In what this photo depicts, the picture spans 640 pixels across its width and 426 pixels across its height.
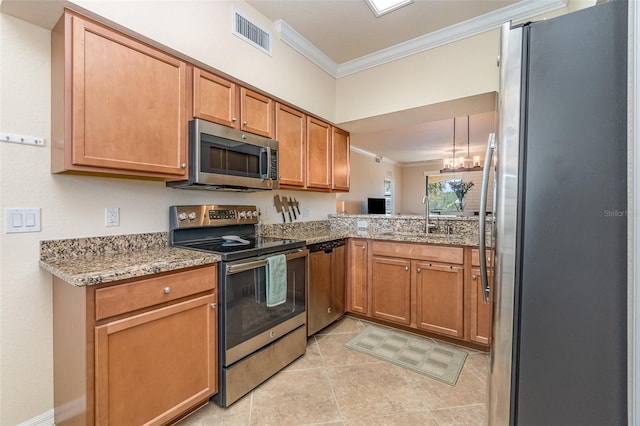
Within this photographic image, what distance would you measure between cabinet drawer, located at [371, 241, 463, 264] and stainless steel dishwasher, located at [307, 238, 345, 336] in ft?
1.30

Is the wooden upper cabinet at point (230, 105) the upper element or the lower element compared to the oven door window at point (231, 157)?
upper

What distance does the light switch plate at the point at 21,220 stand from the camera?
142 centimetres

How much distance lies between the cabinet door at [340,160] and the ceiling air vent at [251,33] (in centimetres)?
120

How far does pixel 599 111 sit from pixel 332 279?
2.26 meters

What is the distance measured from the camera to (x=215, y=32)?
6.57 ft

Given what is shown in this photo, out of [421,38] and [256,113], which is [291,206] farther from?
[421,38]

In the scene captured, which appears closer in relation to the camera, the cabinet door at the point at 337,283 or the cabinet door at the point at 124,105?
the cabinet door at the point at 124,105

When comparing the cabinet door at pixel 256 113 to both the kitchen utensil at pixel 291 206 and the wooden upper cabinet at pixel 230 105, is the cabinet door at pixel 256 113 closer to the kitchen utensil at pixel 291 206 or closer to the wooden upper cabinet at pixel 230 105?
the wooden upper cabinet at pixel 230 105

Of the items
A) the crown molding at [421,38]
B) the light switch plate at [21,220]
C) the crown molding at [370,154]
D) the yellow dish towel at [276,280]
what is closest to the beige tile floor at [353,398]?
the yellow dish towel at [276,280]

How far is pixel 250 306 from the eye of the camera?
1850mm

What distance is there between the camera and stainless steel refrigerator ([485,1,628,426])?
0.83 metres

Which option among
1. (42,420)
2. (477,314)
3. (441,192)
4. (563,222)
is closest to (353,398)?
(477,314)

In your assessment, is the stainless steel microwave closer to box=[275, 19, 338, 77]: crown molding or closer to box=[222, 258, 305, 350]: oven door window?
box=[222, 258, 305, 350]: oven door window

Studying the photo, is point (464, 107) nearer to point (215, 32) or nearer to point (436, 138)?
point (215, 32)
